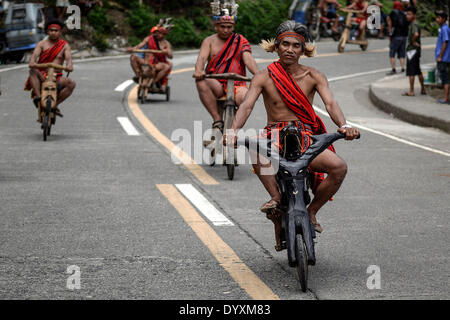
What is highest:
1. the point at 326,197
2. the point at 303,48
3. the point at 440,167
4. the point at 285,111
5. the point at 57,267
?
the point at 303,48

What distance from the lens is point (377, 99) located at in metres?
20.7

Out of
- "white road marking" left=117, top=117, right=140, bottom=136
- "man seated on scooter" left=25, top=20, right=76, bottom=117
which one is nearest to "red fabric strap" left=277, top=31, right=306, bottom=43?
"man seated on scooter" left=25, top=20, right=76, bottom=117

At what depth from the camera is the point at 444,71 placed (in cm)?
1864

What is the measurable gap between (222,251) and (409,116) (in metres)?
11.4

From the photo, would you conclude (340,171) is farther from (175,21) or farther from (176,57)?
(175,21)

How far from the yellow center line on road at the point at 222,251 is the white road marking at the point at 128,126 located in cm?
490

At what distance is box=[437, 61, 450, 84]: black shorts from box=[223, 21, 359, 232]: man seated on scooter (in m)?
12.6

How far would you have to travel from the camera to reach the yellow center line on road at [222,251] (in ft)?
19.4

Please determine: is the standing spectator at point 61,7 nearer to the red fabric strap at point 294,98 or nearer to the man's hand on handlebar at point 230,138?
the red fabric strap at point 294,98

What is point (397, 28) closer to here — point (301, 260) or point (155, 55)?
point (155, 55)

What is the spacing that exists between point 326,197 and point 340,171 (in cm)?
25

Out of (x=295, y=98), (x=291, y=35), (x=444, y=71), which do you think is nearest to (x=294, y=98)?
(x=295, y=98)

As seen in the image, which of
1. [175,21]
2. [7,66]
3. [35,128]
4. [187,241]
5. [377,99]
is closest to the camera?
[187,241]
